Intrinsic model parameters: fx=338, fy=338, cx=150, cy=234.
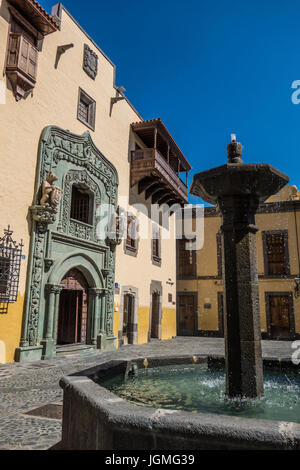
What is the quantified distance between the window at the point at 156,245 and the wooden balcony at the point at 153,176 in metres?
1.46

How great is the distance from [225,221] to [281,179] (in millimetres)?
877

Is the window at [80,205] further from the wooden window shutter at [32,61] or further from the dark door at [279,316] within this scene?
the dark door at [279,316]

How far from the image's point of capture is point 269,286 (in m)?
19.4

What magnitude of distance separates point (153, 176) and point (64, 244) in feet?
20.4

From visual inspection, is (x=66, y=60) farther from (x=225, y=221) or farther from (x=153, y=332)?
(x=153, y=332)

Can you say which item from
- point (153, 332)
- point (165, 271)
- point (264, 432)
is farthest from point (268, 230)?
point (264, 432)

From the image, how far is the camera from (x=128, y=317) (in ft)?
48.1

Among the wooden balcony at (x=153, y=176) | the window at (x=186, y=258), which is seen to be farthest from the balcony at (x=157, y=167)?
the window at (x=186, y=258)

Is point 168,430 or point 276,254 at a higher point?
point 276,254

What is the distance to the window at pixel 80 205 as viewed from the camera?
1217 cm

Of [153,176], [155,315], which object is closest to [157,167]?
[153,176]

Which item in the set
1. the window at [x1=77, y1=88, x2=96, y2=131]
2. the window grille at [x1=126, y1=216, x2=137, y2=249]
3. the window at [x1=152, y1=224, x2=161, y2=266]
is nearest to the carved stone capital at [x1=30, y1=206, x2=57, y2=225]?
the window at [x1=77, y1=88, x2=96, y2=131]

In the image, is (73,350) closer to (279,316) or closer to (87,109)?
(87,109)

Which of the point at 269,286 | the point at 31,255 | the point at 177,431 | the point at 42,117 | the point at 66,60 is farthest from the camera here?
the point at 269,286
